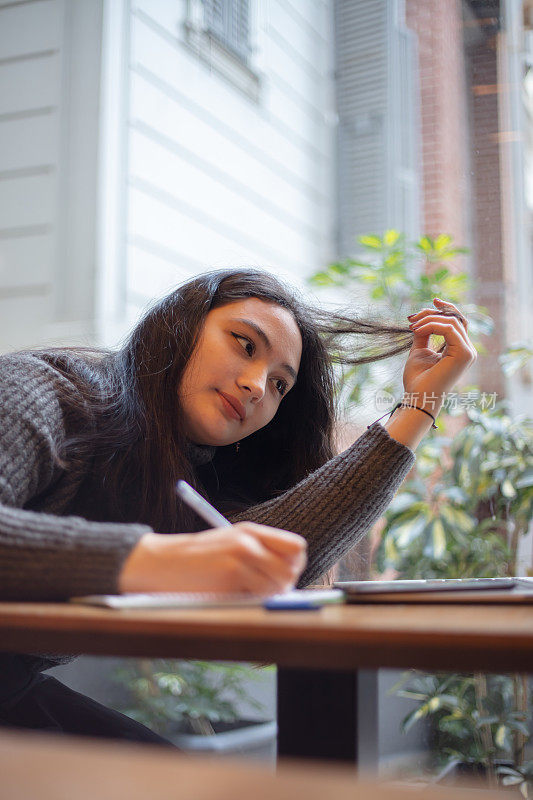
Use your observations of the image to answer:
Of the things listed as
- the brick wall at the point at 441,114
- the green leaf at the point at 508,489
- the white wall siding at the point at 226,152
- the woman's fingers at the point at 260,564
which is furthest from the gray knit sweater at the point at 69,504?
the brick wall at the point at 441,114

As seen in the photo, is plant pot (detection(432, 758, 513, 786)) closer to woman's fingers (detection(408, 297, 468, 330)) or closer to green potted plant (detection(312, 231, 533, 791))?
green potted plant (detection(312, 231, 533, 791))

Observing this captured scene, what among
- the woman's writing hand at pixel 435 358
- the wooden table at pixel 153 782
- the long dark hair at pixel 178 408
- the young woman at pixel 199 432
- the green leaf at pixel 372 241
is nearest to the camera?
the wooden table at pixel 153 782

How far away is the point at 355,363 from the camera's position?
159 cm

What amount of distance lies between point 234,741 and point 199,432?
53.1 inches

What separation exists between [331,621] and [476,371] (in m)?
1.91

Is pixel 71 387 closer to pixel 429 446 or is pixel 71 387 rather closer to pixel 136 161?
pixel 429 446

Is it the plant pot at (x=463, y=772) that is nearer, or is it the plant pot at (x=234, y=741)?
the plant pot at (x=463, y=772)

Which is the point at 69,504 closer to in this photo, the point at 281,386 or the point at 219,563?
the point at 281,386

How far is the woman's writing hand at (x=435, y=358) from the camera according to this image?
Result: 4.40ft

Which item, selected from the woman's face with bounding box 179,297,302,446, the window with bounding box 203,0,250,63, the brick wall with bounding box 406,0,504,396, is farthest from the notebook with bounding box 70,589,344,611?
the window with bounding box 203,0,250,63

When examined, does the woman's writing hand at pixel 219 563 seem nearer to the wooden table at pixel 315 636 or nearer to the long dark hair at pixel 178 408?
the wooden table at pixel 315 636

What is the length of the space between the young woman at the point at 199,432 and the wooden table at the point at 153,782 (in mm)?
390

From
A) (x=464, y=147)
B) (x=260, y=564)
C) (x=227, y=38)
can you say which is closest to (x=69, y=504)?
(x=260, y=564)

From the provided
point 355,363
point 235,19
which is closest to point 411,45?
point 235,19
